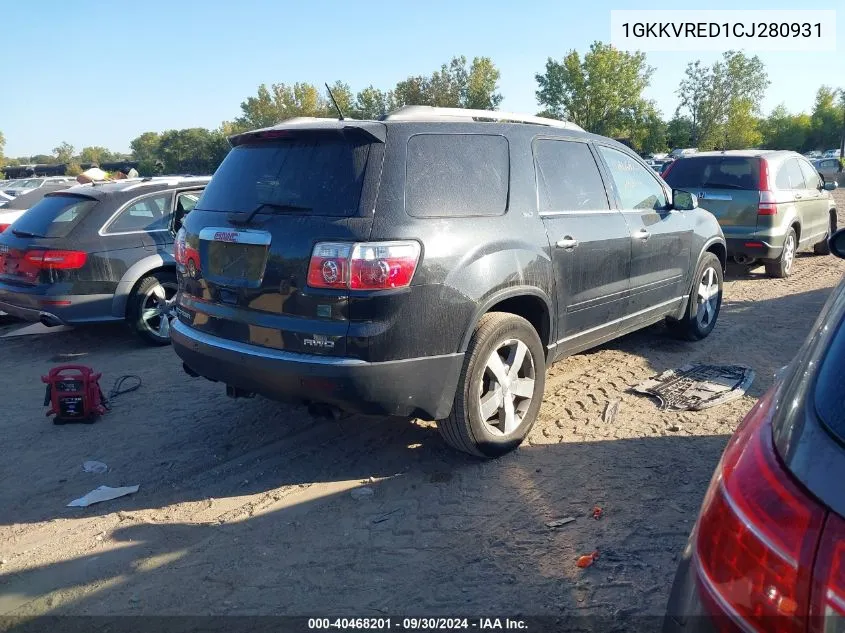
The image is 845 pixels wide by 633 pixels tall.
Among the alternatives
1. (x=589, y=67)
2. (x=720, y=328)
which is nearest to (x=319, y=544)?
(x=720, y=328)

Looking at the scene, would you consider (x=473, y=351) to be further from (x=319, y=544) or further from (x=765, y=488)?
(x=765, y=488)

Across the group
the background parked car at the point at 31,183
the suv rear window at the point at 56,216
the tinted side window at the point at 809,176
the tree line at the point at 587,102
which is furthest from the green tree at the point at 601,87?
the suv rear window at the point at 56,216

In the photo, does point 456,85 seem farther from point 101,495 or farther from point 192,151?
point 101,495

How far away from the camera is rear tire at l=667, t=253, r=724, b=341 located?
6.21m

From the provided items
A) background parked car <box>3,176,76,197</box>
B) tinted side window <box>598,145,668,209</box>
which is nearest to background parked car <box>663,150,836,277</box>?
tinted side window <box>598,145,668,209</box>

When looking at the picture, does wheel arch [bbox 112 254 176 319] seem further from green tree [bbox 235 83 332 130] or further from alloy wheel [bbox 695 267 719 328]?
green tree [bbox 235 83 332 130]

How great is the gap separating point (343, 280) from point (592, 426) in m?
2.19

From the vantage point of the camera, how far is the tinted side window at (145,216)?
6898mm

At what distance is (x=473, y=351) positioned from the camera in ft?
12.4

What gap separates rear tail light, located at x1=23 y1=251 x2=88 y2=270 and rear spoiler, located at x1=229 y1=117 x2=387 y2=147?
312 centimetres

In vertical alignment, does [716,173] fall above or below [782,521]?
above

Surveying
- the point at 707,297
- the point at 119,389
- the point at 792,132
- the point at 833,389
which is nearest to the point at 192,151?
the point at 119,389

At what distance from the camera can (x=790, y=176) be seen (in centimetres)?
1008

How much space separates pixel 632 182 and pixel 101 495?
431 centimetres
